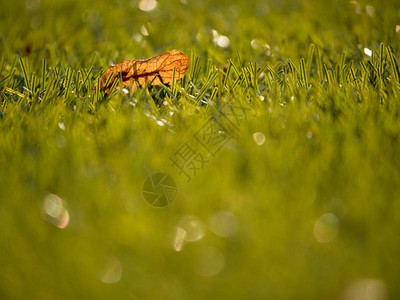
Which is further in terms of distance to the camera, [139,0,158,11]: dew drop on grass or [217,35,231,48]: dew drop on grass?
[139,0,158,11]: dew drop on grass

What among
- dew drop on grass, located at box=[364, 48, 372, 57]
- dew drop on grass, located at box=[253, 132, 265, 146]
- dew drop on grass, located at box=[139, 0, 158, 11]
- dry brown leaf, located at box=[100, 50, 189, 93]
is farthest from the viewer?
dew drop on grass, located at box=[139, 0, 158, 11]

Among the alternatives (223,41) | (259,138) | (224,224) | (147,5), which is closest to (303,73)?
(259,138)

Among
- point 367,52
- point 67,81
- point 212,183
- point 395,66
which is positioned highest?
point 367,52

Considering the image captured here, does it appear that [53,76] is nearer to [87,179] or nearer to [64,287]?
[87,179]

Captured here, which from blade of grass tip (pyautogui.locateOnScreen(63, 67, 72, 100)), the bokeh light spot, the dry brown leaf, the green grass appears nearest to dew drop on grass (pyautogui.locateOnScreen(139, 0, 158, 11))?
the green grass

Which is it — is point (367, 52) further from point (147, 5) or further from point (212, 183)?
point (147, 5)

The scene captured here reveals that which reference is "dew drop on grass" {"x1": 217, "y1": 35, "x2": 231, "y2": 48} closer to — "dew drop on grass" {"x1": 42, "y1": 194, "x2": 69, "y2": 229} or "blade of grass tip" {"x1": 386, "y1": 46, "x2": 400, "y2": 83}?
"blade of grass tip" {"x1": 386, "y1": 46, "x2": 400, "y2": 83}
